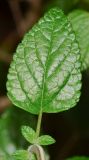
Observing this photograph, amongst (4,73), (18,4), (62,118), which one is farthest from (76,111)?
(18,4)

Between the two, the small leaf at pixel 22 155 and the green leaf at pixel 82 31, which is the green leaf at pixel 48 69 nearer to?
the small leaf at pixel 22 155

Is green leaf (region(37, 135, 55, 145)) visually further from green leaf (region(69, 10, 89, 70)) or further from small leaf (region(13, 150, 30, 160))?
green leaf (region(69, 10, 89, 70))

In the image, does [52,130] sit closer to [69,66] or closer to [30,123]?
[30,123]

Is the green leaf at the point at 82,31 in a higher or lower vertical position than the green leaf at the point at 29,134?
higher

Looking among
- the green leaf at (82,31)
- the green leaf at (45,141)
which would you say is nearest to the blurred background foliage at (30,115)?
the green leaf at (82,31)

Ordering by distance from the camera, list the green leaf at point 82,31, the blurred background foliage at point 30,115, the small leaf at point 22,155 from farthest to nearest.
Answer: the blurred background foliage at point 30,115, the green leaf at point 82,31, the small leaf at point 22,155

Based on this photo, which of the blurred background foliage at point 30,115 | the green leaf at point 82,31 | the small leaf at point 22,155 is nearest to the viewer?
the small leaf at point 22,155

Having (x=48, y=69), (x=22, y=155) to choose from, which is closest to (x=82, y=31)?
(x=48, y=69)
